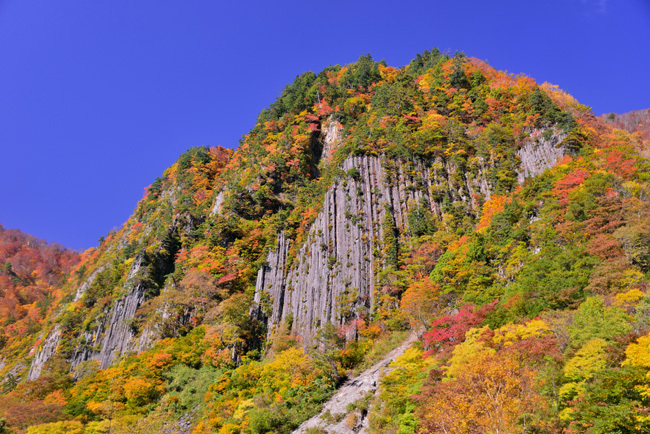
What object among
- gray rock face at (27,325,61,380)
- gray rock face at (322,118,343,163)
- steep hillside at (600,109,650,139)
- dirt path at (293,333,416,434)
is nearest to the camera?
dirt path at (293,333,416,434)

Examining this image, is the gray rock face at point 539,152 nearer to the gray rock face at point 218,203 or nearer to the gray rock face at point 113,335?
the gray rock face at point 218,203

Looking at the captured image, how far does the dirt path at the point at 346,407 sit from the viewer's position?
24205 mm

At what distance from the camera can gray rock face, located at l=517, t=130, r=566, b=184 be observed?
40.9 metres

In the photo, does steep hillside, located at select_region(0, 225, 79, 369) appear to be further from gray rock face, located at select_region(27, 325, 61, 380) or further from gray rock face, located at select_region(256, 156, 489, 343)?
gray rock face, located at select_region(256, 156, 489, 343)

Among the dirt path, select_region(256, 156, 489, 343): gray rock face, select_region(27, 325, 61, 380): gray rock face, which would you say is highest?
select_region(256, 156, 489, 343): gray rock face

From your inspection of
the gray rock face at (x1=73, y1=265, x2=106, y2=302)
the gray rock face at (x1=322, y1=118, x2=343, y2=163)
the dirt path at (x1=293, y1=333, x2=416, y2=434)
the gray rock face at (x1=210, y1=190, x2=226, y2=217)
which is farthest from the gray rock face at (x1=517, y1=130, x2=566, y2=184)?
the gray rock face at (x1=73, y1=265, x2=106, y2=302)

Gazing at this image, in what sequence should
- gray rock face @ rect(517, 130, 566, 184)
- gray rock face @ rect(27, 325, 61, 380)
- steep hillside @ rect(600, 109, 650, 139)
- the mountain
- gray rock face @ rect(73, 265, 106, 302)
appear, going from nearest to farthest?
the mountain → gray rock face @ rect(517, 130, 566, 184) → gray rock face @ rect(27, 325, 61, 380) → gray rock face @ rect(73, 265, 106, 302) → steep hillside @ rect(600, 109, 650, 139)

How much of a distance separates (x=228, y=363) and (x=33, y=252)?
90.9 m

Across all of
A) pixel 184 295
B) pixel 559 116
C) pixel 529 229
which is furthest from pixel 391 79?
pixel 184 295

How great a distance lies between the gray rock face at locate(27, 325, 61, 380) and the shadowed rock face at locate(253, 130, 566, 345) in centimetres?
3319

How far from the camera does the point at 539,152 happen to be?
42.4 meters

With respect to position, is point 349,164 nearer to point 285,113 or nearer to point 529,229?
point 529,229

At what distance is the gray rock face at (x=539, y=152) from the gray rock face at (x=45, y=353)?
65.9 meters

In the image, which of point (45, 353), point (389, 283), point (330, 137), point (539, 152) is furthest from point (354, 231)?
point (45, 353)
